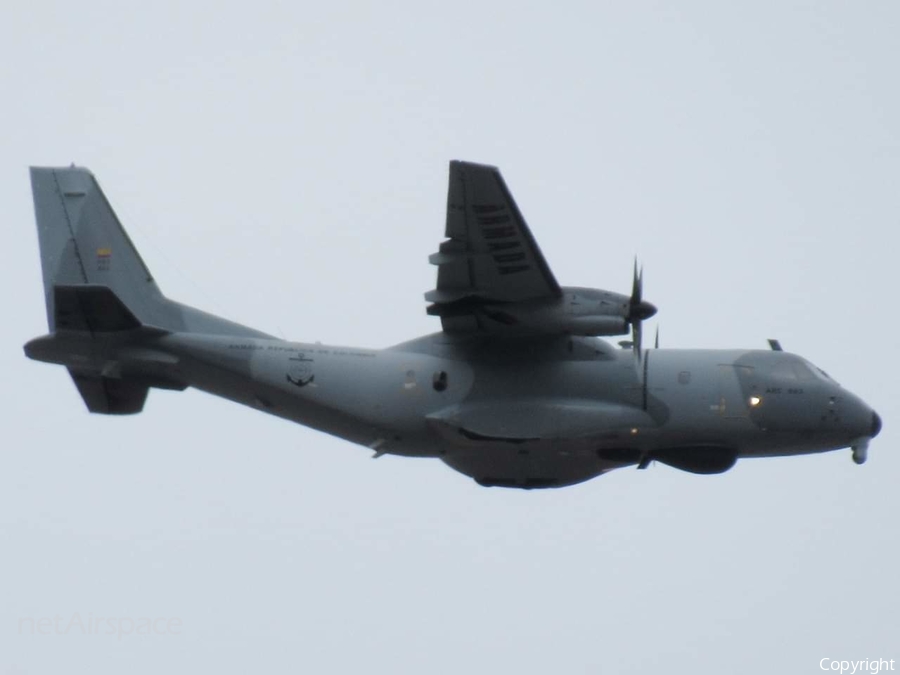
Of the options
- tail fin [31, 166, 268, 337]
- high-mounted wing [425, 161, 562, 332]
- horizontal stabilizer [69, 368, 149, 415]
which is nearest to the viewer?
high-mounted wing [425, 161, 562, 332]

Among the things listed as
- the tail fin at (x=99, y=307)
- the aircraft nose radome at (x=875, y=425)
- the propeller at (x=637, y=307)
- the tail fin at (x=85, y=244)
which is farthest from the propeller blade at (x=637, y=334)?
the tail fin at (x=85, y=244)

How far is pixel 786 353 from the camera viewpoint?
3155cm

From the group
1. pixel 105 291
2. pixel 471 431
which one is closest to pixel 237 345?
pixel 105 291

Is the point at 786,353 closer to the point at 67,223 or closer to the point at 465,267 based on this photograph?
the point at 465,267

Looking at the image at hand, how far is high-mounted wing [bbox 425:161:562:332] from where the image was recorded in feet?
90.6

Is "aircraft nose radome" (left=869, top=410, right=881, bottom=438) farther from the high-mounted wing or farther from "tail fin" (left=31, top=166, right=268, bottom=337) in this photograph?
"tail fin" (left=31, top=166, right=268, bottom=337)

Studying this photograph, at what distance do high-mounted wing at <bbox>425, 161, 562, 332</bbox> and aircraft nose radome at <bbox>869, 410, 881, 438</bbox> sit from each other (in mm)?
6796

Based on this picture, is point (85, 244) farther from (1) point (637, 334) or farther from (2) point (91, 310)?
(1) point (637, 334)

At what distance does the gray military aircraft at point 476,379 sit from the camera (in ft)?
98.5

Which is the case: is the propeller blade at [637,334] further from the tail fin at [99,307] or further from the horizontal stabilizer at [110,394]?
the horizontal stabilizer at [110,394]

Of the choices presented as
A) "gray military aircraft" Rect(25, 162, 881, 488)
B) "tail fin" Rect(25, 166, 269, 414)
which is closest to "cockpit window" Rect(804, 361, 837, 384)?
"gray military aircraft" Rect(25, 162, 881, 488)

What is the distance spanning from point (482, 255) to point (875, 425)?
8.48m

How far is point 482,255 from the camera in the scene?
2866 cm

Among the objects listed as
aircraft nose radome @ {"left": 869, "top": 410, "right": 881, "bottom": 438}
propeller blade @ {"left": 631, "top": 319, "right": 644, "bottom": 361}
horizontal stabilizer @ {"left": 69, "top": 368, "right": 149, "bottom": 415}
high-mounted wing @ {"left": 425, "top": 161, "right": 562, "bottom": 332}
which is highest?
high-mounted wing @ {"left": 425, "top": 161, "right": 562, "bottom": 332}
